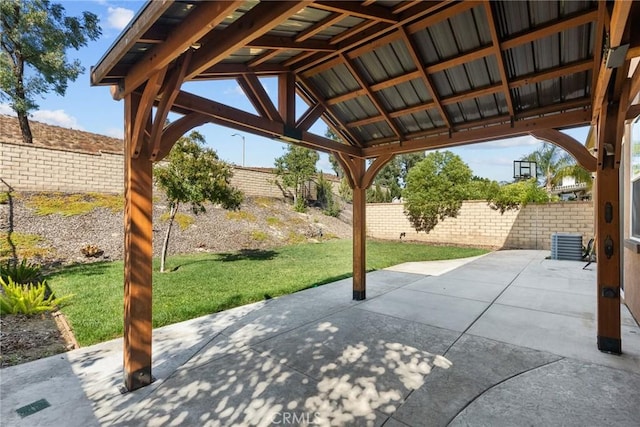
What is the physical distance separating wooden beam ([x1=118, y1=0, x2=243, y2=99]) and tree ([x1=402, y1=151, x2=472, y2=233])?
14.8 metres

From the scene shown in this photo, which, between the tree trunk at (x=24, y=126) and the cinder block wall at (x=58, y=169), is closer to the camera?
the cinder block wall at (x=58, y=169)

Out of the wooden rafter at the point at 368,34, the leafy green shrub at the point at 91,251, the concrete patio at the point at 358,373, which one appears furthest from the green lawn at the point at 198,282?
the wooden rafter at the point at 368,34

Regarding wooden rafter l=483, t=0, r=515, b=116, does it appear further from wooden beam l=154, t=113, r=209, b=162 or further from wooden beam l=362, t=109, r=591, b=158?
wooden beam l=154, t=113, r=209, b=162

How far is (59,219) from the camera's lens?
934cm

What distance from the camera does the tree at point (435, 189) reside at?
15109 mm

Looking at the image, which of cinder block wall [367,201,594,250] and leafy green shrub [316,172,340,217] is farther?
leafy green shrub [316,172,340,217]

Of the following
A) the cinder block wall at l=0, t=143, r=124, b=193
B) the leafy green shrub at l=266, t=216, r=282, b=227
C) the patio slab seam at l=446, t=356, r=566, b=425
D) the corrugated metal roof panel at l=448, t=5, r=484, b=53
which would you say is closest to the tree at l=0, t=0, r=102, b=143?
the cinder block wall at l=0, t=143, r=124, b=193

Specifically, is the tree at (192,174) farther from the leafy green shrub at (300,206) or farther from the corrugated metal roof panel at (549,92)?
the leafy green shrub at (300,206)

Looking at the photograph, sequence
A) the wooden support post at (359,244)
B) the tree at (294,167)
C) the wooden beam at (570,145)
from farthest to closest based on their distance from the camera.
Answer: the tree at (294,167) → the wooden support post at (359,244) → the wooden beam at (570,145)

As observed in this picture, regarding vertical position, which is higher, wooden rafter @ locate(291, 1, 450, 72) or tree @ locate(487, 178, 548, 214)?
wooden rafter @ locate(291, 1, 450, 72)

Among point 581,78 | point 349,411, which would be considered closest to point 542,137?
A: point 581,78

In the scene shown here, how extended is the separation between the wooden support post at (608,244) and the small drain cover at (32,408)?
5706 mm

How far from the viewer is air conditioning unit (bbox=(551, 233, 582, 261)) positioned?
32.9ft

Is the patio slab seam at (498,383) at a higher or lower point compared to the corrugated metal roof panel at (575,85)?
lower
